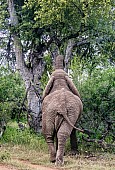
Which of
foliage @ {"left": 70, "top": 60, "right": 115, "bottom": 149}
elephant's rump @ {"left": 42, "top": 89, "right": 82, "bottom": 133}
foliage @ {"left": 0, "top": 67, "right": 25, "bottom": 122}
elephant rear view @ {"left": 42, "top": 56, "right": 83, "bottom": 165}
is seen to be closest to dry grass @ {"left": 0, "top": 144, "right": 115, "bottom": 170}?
elephant rear view @ {"left": 42, "top": 56, "right": 83, "bottom": 165}

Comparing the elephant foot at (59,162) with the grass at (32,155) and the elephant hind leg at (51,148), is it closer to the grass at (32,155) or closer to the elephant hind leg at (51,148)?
the grass at (32,155)

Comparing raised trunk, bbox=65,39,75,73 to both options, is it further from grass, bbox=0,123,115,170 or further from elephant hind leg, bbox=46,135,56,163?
elephant hind leg, bbox=46,135,56,163

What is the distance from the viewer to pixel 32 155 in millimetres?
9984

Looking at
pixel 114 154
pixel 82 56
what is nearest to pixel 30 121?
pixel 114 154

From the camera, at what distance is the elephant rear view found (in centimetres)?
915

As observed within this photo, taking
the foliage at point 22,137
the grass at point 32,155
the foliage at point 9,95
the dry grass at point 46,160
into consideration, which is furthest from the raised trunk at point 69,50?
the dry grass at point 46,160

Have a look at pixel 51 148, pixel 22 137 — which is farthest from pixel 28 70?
pixel 51 148

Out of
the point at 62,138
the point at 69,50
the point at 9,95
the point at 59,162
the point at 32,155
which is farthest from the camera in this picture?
the point at 69,50

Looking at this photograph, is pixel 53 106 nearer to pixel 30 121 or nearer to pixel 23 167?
pixel 23 167

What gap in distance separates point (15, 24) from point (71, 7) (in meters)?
2.71

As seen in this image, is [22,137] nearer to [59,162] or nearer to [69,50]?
[59,162]

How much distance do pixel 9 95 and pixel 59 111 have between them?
3.83m

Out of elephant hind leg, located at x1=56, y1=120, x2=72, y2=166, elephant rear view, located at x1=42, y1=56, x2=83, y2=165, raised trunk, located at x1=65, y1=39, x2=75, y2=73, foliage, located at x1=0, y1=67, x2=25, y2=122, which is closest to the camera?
elephant hind leg, located at x1=56, y1=120, x2=72, y2=166

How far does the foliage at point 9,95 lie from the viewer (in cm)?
1252
